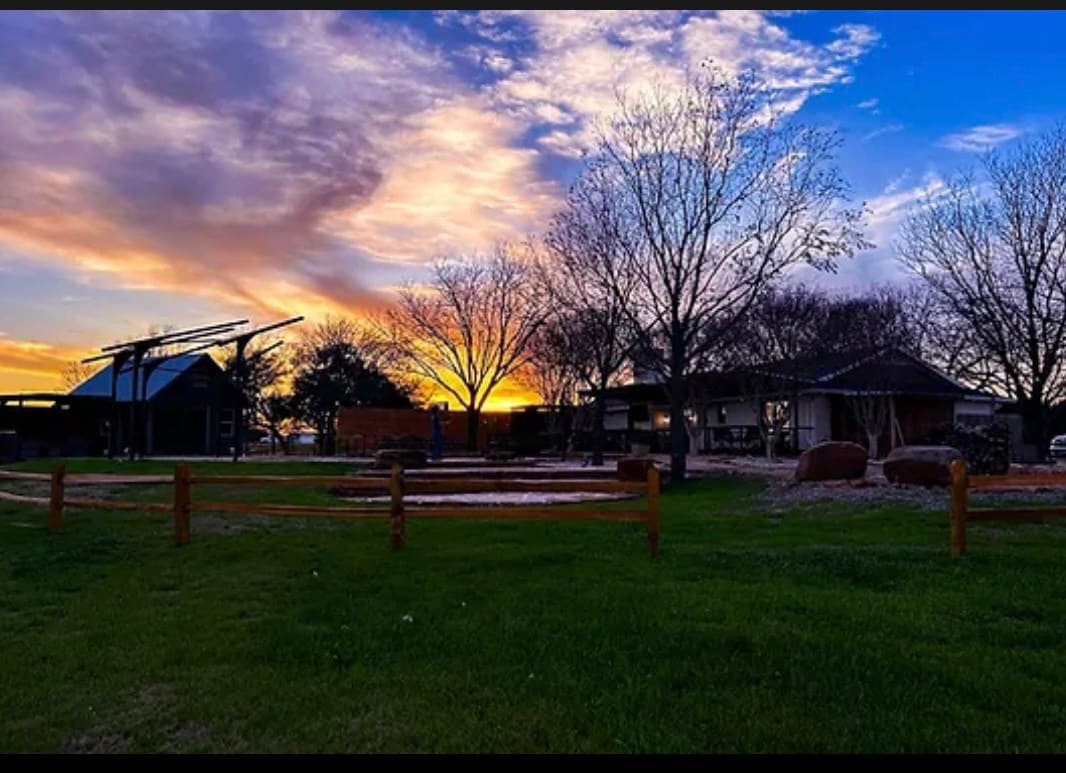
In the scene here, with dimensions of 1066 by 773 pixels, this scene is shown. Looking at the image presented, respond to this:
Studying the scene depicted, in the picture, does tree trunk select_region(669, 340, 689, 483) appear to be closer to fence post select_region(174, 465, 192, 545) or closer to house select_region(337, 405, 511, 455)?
fence post select_region(174, 465, 192, 545)

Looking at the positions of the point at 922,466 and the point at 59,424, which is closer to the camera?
the point at 922,466

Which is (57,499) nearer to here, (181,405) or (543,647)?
(543,647)

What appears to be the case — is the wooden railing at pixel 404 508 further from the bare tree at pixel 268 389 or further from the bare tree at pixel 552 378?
the bare tree at pixel 268 389

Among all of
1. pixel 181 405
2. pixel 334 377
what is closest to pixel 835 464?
pixel 181 405

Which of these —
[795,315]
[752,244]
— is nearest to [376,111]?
[752,244]

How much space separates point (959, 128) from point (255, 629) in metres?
14.1

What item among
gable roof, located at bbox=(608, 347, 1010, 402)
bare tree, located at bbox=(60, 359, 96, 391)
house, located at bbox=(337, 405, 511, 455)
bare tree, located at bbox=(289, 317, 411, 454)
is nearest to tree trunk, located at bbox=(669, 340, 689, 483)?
gable roof, located at bbox=(608, 347, 1010, 402)

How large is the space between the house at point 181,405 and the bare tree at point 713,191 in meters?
23.8

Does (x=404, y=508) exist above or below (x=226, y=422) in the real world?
below

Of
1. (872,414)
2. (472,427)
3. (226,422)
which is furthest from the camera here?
(472,427)

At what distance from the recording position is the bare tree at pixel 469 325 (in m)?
40.0

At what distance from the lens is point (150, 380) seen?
123 feet

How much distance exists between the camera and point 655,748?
3.46 meters

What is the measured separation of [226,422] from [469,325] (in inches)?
462
